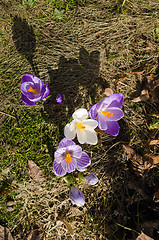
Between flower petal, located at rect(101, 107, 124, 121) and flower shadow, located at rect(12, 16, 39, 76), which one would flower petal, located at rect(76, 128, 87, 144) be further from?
flower shadow, located at rect(12, 16, 39, 76)

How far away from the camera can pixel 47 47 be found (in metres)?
2.50

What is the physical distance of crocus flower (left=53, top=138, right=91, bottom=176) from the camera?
1.95 m

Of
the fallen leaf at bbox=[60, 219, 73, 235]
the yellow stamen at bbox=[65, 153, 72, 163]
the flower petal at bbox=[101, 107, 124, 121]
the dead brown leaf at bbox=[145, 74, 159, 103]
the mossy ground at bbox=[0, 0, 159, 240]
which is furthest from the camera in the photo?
the dead brown leaf at bbox=[145, 74, 159, 103]

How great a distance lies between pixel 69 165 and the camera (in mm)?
2012

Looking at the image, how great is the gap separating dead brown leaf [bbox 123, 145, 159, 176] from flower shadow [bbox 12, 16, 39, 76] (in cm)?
158

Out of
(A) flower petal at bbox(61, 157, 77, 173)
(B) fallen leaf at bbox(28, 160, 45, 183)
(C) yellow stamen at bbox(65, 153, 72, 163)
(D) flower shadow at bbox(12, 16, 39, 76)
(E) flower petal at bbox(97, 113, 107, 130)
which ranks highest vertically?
(D) flower shadow at bbox(12, 16, 39, 76)

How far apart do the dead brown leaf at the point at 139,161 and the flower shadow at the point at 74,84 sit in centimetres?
80

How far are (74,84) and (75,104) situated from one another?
27 cm

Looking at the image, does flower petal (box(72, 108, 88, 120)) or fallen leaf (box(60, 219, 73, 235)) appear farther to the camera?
fallen leaf (box(60, 219, 73, 235))

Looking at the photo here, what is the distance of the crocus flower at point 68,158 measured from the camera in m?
1.95

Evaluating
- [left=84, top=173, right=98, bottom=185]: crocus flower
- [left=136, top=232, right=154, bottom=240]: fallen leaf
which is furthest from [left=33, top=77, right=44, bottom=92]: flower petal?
[left=136, top=232, right=154, bottom=240]: fallen leaf

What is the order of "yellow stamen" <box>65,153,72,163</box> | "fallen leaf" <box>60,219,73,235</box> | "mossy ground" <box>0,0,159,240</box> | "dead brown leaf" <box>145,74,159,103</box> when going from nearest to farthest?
"yellow stamen" <box>65,153,72,163</box>, "fallen leaf" <box>60,219,73,235</box>, "mossy ground" <box>0,0,159,240</box>, "dead brown leaf" <box>145,74,159,103</box>

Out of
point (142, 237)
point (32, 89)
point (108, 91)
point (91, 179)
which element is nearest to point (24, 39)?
point (32, 89)

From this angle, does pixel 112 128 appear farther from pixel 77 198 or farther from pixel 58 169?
pixel 77 198
